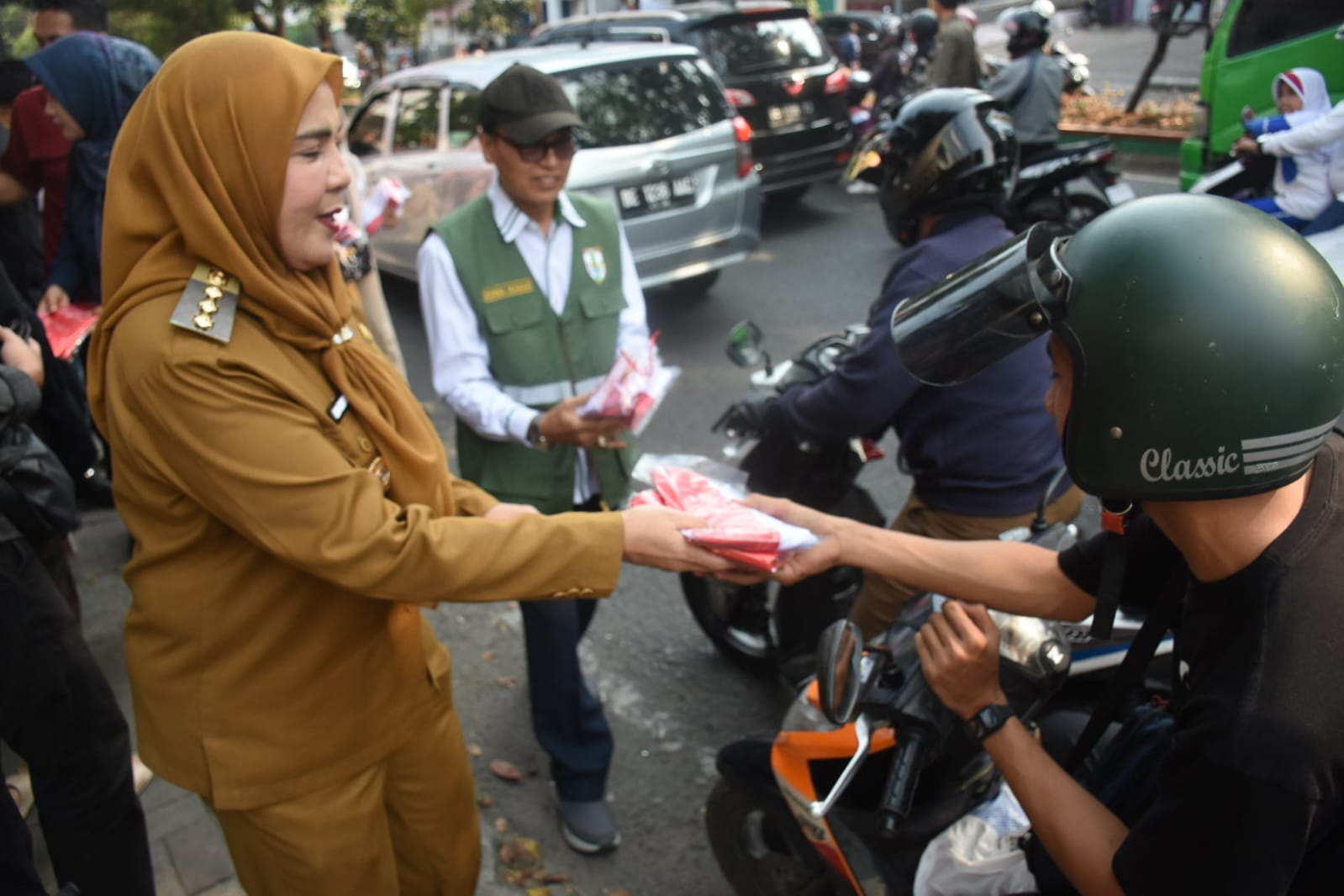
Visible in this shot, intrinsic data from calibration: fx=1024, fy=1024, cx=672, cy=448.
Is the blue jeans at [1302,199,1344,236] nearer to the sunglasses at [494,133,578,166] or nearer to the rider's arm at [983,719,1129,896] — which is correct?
the sunglasses at [494,133,578,166]

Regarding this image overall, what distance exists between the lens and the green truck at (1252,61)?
23.1 ft

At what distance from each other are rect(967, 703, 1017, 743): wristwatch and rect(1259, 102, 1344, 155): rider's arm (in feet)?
17.0

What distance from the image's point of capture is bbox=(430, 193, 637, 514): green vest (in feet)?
9.05

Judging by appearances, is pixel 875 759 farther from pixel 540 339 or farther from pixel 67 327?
pixel 67 327

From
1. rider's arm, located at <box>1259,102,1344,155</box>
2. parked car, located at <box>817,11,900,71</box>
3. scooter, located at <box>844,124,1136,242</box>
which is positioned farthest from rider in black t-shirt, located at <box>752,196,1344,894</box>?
parked car, located at <box>817,11,900,71</box>

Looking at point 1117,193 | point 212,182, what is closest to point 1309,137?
point 1117,193

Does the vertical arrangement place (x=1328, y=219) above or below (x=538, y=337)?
below

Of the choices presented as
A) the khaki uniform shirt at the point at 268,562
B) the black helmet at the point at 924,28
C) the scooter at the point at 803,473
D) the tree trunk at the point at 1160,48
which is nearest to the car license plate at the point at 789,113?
the black helmet at the point at 924,28

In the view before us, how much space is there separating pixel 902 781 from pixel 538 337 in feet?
4.98

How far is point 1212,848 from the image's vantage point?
1.24 m

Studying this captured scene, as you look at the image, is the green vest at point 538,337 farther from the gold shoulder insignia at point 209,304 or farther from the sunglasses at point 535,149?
the gold shoulder insignia at point 209,304

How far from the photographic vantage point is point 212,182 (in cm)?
163

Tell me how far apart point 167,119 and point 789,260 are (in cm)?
736

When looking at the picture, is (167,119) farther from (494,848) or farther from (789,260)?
(789,260)
